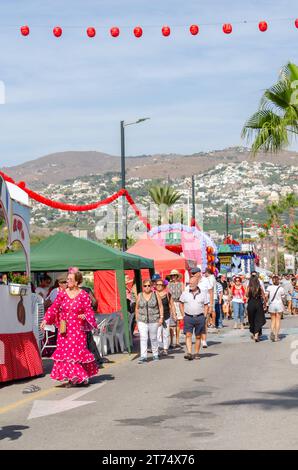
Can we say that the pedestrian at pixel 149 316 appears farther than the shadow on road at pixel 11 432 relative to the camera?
Yes

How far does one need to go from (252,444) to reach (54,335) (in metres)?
13.9

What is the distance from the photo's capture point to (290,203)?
11744 cm

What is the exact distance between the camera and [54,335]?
22.4 m

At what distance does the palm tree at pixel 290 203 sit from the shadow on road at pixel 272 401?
102 metres

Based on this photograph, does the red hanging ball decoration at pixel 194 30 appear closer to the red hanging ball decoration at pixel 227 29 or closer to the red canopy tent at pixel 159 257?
the red hanging ball decoration at pixel 227 29

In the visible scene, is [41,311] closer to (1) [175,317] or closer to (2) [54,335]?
(2) [54,335]

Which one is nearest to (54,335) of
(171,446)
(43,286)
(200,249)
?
(43,286)

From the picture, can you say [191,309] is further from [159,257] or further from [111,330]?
[159,257]

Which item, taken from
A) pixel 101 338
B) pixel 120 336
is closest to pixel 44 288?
pixel 120 336

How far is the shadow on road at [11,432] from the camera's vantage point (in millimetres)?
A: 9727

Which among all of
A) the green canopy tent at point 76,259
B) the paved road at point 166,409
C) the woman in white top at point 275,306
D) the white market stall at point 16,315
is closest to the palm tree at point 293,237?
the woman in white top at point 275,306

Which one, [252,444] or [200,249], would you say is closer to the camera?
[252,444]

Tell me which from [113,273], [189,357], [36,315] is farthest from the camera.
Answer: [113,273]

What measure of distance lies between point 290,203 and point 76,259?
98010 millimetres
